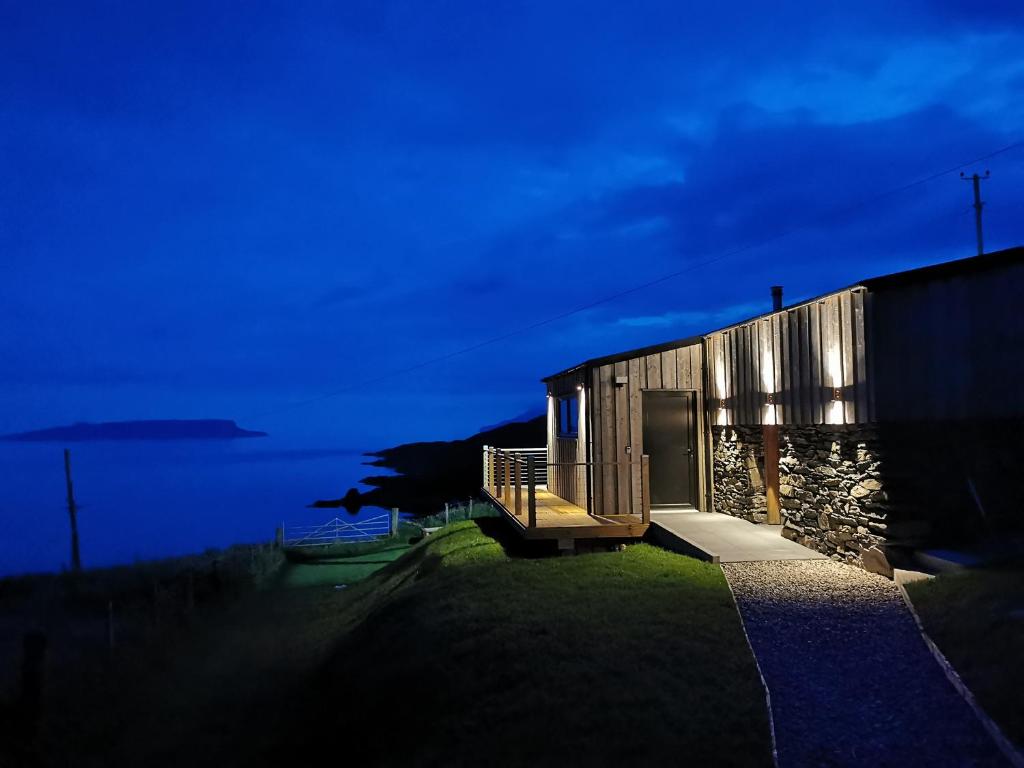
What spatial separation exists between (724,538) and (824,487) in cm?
182

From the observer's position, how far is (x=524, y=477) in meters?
20.2

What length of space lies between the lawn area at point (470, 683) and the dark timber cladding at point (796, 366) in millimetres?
3003

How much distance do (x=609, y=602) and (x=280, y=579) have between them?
1424 cm

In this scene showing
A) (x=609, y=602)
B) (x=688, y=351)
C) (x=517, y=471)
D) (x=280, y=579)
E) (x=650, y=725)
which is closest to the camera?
(x=650, y=725)

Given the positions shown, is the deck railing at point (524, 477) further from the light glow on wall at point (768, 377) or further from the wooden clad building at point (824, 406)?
the light glow on wall at point (768, 377)

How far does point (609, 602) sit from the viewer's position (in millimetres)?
8508

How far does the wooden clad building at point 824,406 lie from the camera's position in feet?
29.5

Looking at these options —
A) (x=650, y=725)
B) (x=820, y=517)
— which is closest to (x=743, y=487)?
(x=820, y=517)

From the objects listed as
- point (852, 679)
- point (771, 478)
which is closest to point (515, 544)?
point (771, 478)

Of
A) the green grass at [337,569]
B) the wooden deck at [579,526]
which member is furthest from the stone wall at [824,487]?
the green grass at [337,569]

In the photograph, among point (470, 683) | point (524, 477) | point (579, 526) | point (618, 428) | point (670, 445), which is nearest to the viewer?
point (470, 683)

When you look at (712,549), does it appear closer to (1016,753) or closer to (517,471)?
(517,471)

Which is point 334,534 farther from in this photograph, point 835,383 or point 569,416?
point 835,383

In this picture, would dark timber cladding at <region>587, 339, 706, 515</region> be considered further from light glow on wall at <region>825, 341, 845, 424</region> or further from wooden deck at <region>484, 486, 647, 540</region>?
light glow on wall at <region>825, 341, 845, 424</region>
